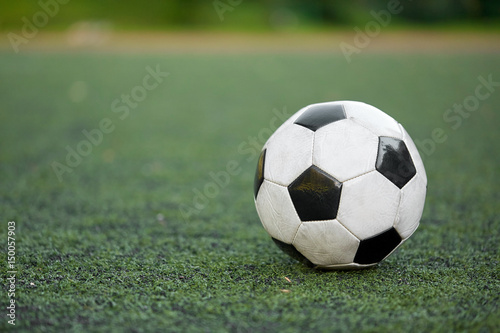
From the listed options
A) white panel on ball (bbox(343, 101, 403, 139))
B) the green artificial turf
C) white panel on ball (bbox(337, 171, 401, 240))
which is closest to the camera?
the green artificial turf

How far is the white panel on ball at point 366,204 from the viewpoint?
2262 mm

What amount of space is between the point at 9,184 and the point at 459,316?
367cm

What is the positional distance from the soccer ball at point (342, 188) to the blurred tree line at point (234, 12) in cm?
2181

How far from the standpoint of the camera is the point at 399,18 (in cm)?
2277

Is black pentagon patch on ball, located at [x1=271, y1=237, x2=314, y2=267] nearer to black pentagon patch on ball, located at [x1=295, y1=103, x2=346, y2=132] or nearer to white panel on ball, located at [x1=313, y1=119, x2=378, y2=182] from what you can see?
white panel on ball, located at [x1=313, y1=119, x2=378, y2=182]

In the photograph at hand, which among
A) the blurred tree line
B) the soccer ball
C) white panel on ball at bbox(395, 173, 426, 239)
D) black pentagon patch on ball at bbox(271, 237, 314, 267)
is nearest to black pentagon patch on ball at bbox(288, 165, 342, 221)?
the soccer ball

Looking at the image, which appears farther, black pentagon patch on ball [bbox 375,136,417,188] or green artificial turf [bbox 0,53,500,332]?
black pentagon patch on ball [bbox 375,136,417,188]

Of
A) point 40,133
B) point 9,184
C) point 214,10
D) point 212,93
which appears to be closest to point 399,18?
point 214,10

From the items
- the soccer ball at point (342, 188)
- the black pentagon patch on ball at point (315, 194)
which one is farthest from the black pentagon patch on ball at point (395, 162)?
the black pentagon patch on ball at point (315, 194)

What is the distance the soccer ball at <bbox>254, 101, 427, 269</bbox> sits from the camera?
227 cm

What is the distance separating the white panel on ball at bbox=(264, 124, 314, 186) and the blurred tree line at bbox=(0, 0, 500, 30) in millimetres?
21756

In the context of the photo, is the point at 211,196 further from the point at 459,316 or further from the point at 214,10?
the point at 214,10

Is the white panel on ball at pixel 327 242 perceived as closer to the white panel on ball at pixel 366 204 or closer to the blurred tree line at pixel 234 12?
the white panel on ball at pixel 366 204

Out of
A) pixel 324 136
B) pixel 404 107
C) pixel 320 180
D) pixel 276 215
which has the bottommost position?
pixel 276 215
